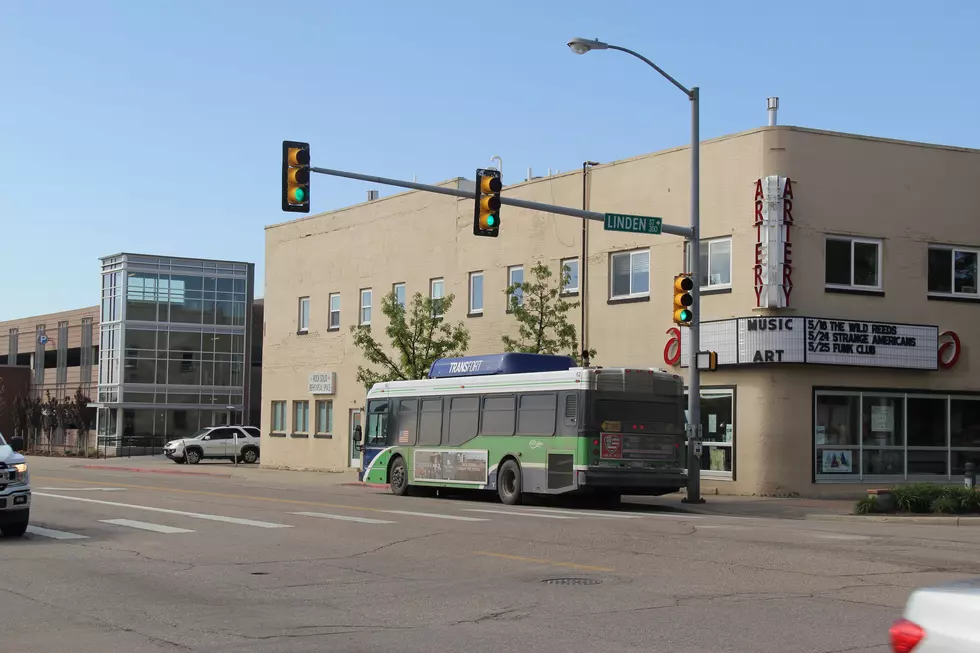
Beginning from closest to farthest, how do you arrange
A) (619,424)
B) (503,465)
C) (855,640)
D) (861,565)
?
(855,640) < (861,565) < (619,424) < (503,465)

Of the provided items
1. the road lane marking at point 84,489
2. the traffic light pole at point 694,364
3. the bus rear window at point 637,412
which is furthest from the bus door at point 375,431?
the traffic light pole at point 694,364

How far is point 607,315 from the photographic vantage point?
106 ft

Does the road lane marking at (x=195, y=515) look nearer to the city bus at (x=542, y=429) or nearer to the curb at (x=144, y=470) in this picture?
the city bus at (x=542, y=429)

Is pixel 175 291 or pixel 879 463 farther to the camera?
pixel 175 291

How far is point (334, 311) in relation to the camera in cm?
4422

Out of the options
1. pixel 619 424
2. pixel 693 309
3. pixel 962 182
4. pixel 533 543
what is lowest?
pixel 533 543

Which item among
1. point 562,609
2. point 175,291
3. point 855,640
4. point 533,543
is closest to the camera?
point 855,640

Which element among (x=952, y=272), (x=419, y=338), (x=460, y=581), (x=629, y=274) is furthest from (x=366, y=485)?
(x=460, y=581)

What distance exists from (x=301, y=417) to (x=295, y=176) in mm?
25345

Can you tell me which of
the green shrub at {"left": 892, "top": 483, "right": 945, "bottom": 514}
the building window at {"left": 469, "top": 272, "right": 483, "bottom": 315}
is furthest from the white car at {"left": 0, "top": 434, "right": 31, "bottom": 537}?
the building window at {"left": 469, "top": 272, "right": 483, "bottom": 315}

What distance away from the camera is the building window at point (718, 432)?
2878 cm

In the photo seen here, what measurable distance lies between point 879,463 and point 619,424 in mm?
8826

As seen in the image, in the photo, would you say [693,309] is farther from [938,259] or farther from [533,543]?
[533,543]

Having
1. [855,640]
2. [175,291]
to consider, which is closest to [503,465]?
[855,640]
